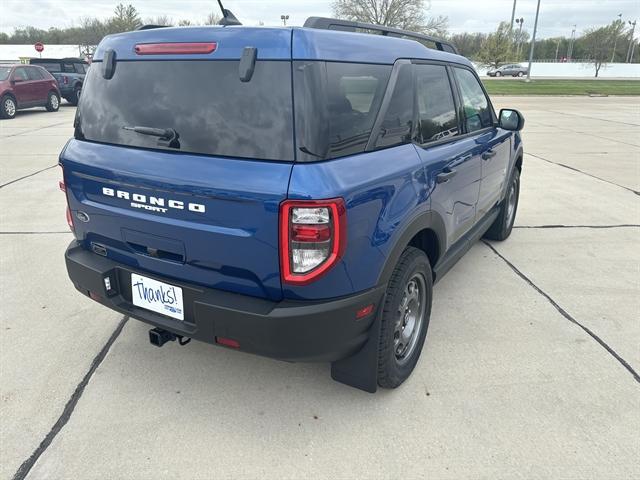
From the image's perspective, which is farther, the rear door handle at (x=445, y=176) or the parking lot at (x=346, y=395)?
the rear door handle at (x=445, y=176)

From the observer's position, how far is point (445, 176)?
112 inches

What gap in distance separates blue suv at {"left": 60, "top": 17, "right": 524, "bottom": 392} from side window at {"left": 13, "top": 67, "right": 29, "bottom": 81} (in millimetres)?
15244

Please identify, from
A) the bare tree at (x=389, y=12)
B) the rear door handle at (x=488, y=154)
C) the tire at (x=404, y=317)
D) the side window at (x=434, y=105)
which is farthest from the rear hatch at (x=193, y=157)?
the bare tree at (x=389, y=12)

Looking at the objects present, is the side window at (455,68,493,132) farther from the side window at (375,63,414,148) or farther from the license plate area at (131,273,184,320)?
the license plate area at (131,273,184,320)

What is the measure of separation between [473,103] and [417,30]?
48393 millimetres

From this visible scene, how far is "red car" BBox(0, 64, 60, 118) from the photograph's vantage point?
14602 millimetres

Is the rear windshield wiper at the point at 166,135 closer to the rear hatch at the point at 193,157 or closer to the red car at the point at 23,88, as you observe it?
the rear hatch at the point at 193,157

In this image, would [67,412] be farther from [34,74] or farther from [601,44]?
[601,44]

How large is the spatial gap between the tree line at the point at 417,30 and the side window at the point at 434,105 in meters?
25.5

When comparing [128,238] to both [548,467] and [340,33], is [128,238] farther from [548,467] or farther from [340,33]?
[548,467]

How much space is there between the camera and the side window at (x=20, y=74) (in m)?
14.9

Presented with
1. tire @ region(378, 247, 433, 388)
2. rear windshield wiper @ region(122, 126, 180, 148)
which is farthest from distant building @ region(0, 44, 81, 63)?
tire @ region(378, 247, 433, 388)

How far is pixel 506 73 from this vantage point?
57.0 m

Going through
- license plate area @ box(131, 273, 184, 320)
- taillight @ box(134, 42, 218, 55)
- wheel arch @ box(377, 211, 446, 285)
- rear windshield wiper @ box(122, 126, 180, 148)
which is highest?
taillight @ box(134, 42, 218, 55)
